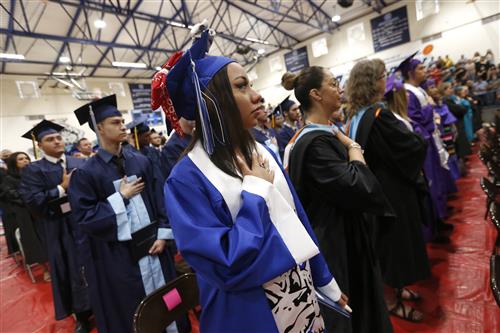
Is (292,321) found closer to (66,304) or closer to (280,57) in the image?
(66,304)

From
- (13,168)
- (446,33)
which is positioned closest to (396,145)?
(13,168)

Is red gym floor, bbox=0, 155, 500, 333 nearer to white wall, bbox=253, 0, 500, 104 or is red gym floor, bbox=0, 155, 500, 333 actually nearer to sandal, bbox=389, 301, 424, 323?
sandal, bbox=389, 301, 424, 323

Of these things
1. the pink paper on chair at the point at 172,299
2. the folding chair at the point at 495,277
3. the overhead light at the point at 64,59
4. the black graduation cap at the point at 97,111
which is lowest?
the folding chair at the point at 495,277

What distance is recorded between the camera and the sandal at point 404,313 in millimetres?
2053

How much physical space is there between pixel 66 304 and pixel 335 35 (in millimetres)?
16046

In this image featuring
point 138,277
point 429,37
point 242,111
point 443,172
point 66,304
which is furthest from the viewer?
point 429,37

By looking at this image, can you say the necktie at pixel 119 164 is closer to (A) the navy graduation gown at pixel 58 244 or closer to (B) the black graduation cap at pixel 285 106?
(A) the navy graduation gown at pixel 58 244

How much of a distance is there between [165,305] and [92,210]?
91 cm

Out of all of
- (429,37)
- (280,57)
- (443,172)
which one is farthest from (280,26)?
(443,172)

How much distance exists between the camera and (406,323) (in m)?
2.05

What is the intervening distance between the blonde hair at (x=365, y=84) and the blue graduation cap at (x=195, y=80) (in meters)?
1.49

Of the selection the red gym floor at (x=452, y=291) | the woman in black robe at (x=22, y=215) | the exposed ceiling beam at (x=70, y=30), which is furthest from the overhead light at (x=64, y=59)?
the red gym floor at (x=452, y=291)

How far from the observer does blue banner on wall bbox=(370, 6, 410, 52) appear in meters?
12.4

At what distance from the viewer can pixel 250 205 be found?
838 mm
